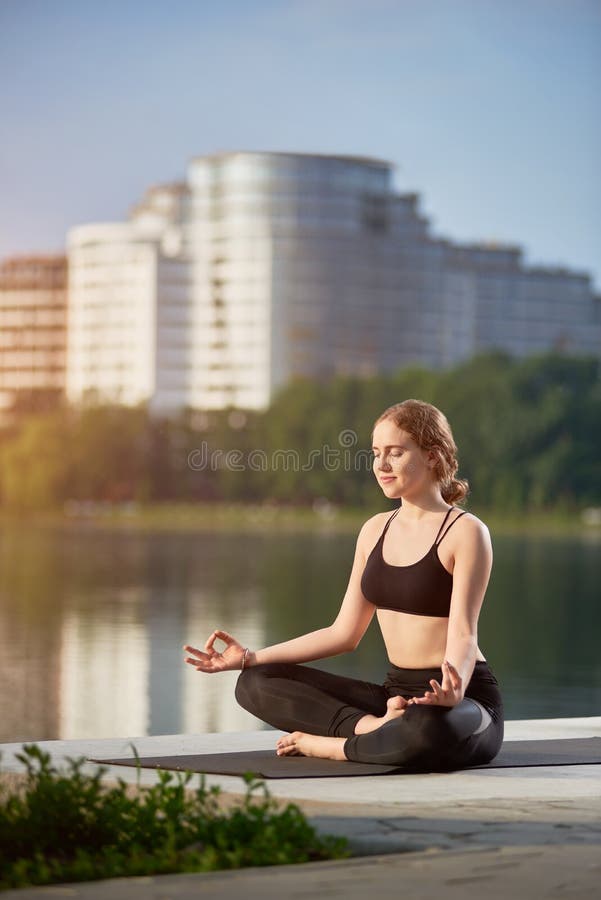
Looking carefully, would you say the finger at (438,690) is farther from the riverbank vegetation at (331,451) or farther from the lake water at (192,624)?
the riverbank vegetation at (331,451)

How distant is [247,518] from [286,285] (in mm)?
21545

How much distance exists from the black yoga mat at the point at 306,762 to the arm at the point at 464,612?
18 centimetres

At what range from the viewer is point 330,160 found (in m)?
69.1

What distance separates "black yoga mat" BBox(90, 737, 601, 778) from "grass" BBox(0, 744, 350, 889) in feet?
1.45

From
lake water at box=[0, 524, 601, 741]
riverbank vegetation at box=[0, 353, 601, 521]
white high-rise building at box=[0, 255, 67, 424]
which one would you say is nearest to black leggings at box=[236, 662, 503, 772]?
lake water at box=[0, 524, 601, 741]

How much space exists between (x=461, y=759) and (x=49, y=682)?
36.9 feet

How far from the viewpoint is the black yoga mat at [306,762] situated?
2.81m

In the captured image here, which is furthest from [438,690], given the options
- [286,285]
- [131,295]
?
[131,295]

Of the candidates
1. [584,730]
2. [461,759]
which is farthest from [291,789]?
[584,730]

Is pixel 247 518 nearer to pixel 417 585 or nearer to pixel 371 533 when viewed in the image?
pixel 371 533

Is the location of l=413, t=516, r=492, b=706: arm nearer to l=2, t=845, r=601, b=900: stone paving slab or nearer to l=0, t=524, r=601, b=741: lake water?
l=2, t=845, r=601, b=900: stone paving slab

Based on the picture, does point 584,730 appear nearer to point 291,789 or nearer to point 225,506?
point 291,789

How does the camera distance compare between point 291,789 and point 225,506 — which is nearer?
point 291,789

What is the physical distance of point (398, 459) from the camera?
3.01m
